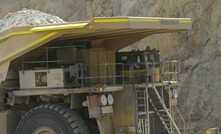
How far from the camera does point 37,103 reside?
1042 centimetres

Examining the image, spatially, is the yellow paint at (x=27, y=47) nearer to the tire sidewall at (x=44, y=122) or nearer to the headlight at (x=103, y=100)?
the tire sidewall at (x=44, y=122)

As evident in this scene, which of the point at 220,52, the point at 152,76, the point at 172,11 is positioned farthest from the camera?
the point at 172,11

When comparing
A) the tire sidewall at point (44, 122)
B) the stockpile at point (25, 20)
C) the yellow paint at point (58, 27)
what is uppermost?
the stockpile at point (25, 20)

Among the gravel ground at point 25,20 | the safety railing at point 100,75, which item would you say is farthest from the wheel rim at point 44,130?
the gravel ground at point 25,20

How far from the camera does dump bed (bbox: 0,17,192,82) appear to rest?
890 centimetres

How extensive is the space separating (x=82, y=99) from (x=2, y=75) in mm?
1637

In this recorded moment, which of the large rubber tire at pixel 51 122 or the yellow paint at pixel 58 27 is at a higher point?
the yellow paint at pixel 58 27

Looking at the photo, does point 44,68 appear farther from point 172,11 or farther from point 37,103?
point 172,11

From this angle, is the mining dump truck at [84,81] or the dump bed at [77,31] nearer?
the dump bed at [77,31]

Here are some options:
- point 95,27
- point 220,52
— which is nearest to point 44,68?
point 95,27

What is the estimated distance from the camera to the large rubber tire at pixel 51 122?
370 inches

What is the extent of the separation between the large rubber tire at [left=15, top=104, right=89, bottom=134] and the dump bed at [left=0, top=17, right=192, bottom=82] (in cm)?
96

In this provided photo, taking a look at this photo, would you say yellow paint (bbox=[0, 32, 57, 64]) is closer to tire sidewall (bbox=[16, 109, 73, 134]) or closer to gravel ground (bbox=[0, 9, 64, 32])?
tire sidewall (bbox=[16, 109, 73, 134])

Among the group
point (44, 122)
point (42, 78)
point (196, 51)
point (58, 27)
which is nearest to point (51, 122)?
point (44, 122)
